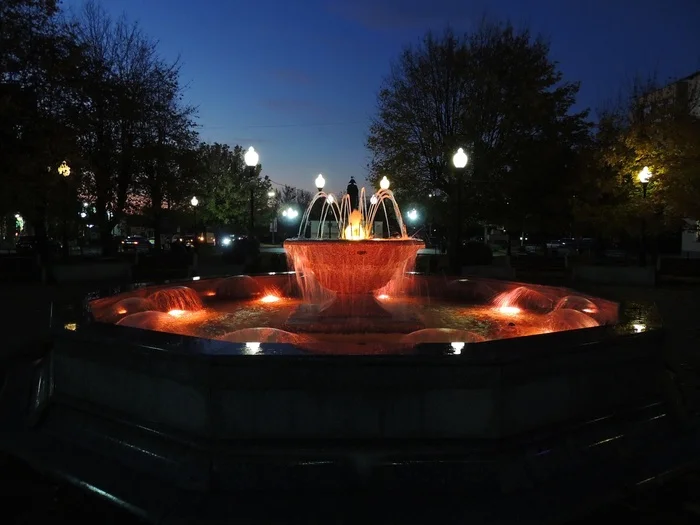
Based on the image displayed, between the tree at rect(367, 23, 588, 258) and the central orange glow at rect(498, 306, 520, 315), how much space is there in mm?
17738

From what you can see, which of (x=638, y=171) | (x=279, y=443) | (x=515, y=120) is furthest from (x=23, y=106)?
(x=638, y=171)

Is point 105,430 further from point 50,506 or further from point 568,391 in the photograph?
point 568,391

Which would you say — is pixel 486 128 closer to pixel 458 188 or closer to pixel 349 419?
pixel 458 188

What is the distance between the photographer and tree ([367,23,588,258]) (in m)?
28.3

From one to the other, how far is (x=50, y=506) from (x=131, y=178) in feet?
94.7

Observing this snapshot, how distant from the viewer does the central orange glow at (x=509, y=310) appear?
10860 millimetres

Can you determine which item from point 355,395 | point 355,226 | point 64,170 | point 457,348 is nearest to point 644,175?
point 355,226

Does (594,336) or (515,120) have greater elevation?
(515,120)

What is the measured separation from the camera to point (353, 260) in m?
8.82

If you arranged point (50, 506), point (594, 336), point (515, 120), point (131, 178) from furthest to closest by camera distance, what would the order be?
point (131, 178), point (515, 120), point (594, 336), point (50, 506)

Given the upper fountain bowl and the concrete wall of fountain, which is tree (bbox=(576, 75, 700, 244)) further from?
the concrete wall of fountain

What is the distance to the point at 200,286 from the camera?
12.0 metres

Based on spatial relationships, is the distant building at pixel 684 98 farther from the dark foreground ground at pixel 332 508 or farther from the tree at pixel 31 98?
the tree at pixel 31 98

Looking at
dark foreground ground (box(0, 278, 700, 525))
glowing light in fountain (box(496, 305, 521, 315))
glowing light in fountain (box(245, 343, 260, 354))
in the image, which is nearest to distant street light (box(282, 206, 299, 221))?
glowing light in fountain (box(496, 305, 521, 315))
